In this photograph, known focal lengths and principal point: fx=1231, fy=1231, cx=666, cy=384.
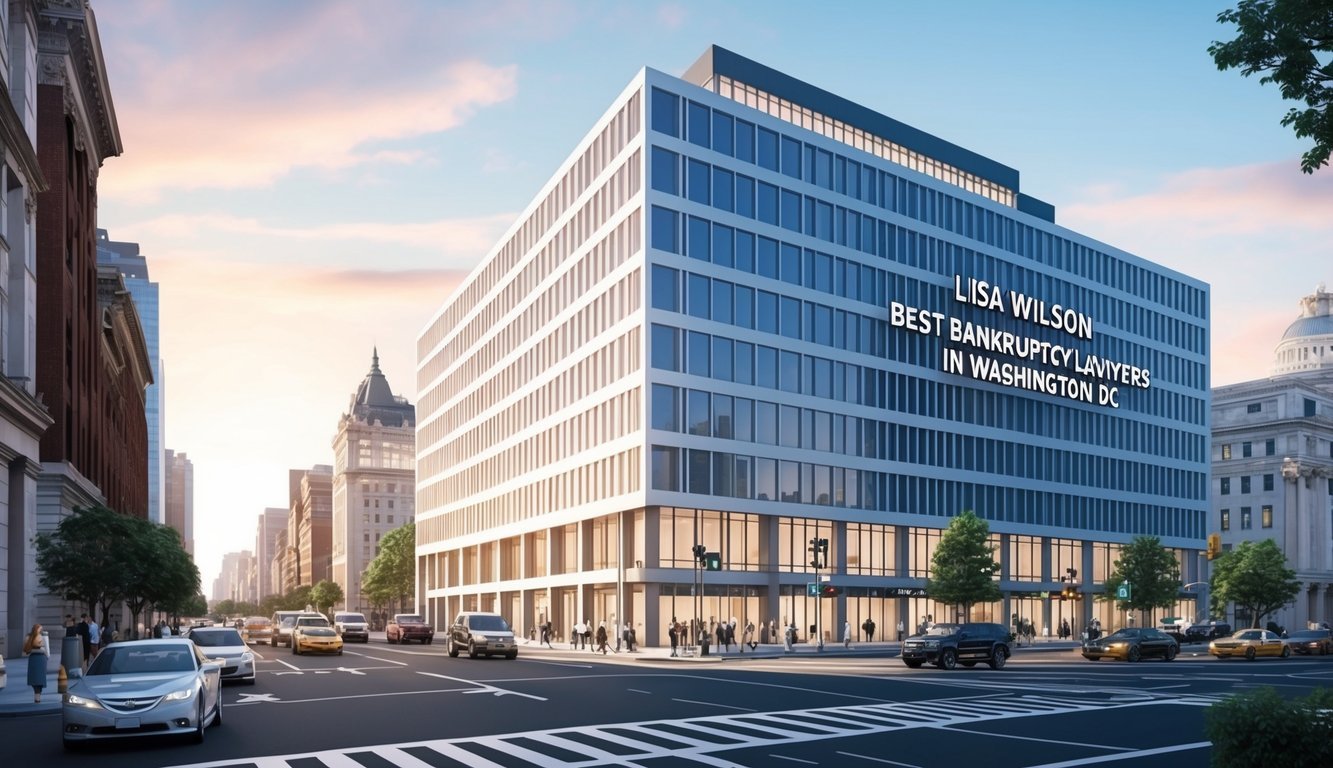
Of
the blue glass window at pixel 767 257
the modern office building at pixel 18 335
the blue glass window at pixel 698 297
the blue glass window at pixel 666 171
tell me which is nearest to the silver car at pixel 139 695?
the modern office building at pixel 18 335

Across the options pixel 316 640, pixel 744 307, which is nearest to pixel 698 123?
pixel 744 307

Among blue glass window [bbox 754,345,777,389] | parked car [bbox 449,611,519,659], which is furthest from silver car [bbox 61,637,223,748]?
blue glass window [bbox 754,345,777,389]

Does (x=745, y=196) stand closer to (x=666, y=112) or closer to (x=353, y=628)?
(x=666, y=112)

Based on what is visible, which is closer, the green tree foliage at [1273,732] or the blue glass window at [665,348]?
the green tree foliage at [1273,732]

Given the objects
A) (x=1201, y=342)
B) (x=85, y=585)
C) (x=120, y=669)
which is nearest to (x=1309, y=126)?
(x=120, y=669)

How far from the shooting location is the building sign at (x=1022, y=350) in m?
87.8

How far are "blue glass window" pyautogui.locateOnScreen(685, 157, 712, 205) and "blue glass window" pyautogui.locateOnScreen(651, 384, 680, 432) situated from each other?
38.1ft

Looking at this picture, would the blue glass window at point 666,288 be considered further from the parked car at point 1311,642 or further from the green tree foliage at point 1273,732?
the green tree foliage at point 1273,732

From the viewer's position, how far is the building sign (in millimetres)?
87812

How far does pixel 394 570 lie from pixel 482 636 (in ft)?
322

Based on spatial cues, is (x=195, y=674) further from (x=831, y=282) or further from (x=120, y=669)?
(x=831, y=282)

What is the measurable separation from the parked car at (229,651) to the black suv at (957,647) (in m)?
22.8

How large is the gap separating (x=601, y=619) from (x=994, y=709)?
53390 mm

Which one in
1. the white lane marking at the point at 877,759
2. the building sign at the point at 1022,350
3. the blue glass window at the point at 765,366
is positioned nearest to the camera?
the white lane marking at the point at 877,759
